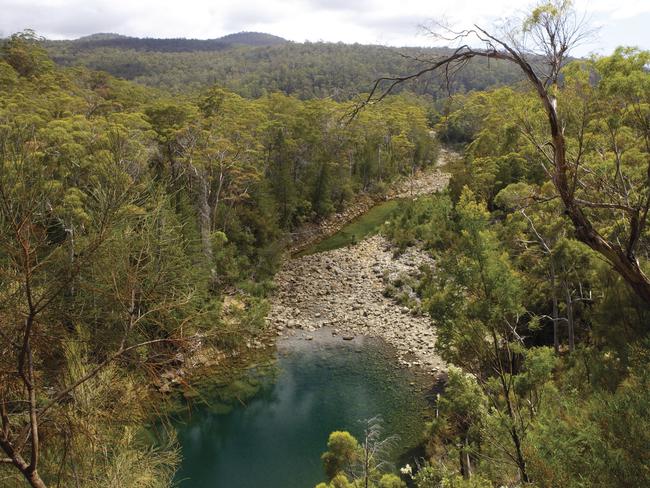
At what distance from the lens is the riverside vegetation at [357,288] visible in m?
2.56

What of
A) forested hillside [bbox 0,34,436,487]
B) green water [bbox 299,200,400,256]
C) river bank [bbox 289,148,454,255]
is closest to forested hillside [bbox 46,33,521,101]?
river bank [bbox 289,148,454,255]

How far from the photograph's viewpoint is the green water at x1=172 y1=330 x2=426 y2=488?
945 centimetres

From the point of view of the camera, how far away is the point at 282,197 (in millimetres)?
20938

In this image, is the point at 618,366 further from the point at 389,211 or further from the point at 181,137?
the point at 389,211

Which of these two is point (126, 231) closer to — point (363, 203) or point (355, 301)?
point (355, 301)

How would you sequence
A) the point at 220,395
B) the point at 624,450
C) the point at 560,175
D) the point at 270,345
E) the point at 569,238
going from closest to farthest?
the point at 560,175
the point at 624,450
the point at 569,238
the point at 220,395
the point at 270,345

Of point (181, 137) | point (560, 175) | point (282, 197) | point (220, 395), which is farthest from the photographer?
point (282, 197)

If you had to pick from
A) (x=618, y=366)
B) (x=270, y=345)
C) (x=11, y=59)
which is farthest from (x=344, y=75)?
(x=618, y=366)

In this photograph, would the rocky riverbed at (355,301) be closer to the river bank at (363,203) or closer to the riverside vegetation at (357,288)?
the riverside vegetation at (357,288)

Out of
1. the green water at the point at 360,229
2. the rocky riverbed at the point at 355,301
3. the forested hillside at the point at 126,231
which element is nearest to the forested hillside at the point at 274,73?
the green water at the point at 360,229

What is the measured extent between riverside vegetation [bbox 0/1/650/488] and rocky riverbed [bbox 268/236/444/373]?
14 cm

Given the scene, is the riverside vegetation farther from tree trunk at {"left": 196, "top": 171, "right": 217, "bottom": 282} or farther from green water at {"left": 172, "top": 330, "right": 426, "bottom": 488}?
green water at {"left": 172, "top": 330, "right": 426, "bottom": 488}

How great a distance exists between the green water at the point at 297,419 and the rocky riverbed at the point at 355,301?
1010mm

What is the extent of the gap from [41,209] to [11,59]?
89.2 feet
